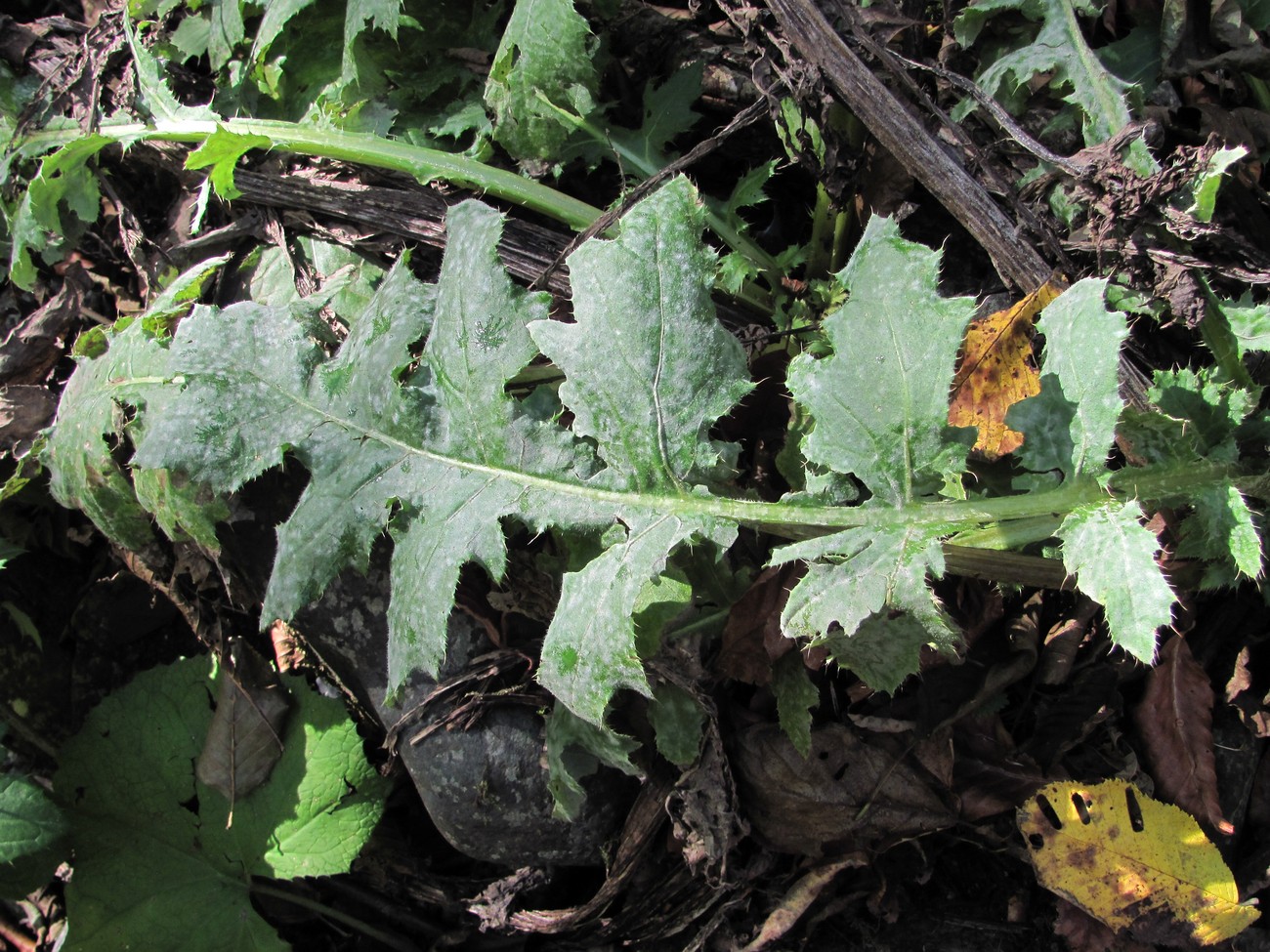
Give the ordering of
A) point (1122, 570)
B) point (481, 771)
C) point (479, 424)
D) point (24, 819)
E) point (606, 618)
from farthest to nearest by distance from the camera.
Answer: point (24, 819), point (481, 771), point (479, 424), point (606, 618), point (1122, 570)

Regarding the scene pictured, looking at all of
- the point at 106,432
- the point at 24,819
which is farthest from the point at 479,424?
the point at 24,819

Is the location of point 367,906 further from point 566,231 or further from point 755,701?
point 566,231

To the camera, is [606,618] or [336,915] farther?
[336,915]

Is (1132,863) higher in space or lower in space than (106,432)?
lower

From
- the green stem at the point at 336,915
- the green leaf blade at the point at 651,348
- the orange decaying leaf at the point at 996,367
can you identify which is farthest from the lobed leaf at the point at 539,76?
the green stem at the point at 336,915

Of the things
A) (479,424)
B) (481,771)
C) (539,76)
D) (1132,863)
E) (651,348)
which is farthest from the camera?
(481,771)

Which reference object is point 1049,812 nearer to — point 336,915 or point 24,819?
point 336,915

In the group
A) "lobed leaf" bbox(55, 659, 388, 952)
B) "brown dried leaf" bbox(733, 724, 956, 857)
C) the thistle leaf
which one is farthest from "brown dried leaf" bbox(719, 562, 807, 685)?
"lobed leaf" bbox(55, 659, 388, 952)
